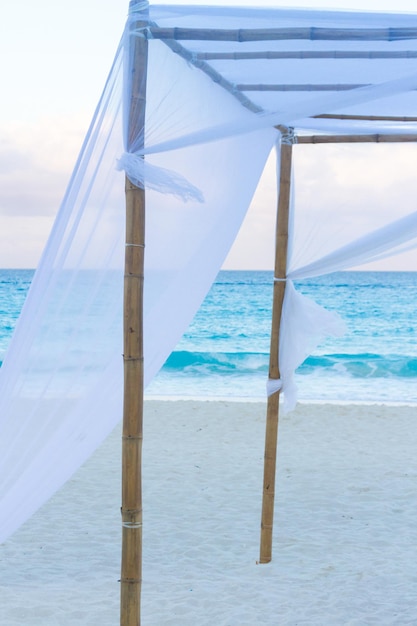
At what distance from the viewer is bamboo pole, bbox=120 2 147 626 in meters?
2.03

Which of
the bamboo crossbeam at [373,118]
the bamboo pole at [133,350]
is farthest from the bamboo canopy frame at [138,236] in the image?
the bamboo crossbeam at [373,118]

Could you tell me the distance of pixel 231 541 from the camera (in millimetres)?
3559

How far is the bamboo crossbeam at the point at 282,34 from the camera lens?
74.2 inches

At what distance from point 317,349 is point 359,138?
11.5 meters

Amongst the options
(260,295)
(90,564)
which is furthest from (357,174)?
(260,295)

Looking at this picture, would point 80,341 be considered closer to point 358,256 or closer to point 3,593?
point 358,256

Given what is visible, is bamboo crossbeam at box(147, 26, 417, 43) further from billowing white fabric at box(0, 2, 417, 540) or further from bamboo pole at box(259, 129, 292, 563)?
bamboo pole at box(259, 129, 292, 563)

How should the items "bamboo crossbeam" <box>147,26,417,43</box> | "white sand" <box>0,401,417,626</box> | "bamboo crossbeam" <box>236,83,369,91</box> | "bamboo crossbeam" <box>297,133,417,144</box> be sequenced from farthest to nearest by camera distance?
"bamboo crossbeam" <box>297,133,417,144</box>, "white sand" <box>0,401,417,626</box>, "bamboo crossbeam" <box>236,83,369,91</box>, "bamboo crossbeam" <box>147,26,417,43</box>

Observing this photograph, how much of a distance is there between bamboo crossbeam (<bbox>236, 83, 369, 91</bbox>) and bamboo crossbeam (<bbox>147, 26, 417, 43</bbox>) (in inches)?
12.5

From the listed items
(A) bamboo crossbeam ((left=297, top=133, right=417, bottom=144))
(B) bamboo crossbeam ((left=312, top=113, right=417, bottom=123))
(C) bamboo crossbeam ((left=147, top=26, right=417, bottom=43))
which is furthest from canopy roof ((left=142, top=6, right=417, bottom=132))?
(A) bamboo crossbeam ((left=297, top=133, right=417, bottom=144))

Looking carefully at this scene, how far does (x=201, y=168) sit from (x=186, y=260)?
28 cm

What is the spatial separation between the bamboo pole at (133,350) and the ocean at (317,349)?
738cm

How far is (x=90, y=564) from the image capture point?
3291mm

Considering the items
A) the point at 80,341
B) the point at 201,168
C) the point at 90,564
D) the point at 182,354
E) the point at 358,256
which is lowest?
the point at 182,354
